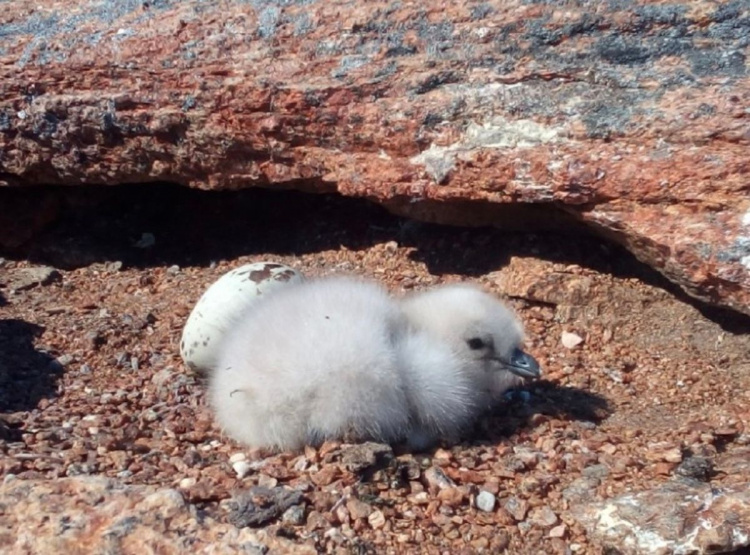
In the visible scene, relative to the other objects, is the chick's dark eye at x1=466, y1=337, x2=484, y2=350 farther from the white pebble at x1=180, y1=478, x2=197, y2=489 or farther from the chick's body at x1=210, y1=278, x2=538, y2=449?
the white pebble at x1=180, y1=478, x2=197, y2=489

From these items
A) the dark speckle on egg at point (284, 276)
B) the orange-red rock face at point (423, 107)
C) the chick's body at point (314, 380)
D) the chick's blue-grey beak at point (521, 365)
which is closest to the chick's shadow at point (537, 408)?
the chick's blue-grey beak at point (521, 365)

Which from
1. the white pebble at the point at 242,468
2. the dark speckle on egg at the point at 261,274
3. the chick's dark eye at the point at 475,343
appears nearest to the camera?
the white pebble at the point at 242,468

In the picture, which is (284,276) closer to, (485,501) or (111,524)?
(485,501)

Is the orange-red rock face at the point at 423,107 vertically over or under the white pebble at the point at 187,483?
over

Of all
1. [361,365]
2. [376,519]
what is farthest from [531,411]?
[376,519]

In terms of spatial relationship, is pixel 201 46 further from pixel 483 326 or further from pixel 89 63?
pixel 483 326

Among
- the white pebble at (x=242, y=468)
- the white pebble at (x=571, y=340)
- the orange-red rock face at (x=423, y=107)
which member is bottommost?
the white pebble at (x=571, y=340)

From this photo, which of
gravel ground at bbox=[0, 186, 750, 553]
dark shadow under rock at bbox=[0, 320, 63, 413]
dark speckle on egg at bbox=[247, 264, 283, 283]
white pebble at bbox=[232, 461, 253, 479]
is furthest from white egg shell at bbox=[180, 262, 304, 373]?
white pebble at bbox=[232, 461, 253, 479]

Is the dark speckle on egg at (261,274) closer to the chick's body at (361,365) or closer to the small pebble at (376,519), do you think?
the chick's body at (361,365)
